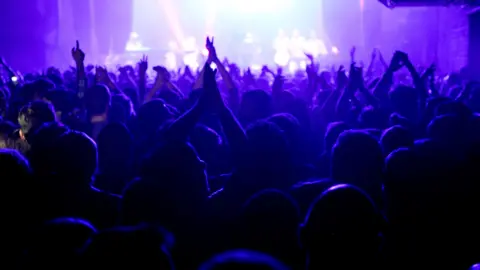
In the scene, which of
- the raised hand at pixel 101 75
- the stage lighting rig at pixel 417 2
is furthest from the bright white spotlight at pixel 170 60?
the raised hand at pixel 101 75

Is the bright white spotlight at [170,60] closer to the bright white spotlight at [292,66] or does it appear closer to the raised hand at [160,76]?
the bright white spotlight at [292,66]

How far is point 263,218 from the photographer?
2.15 meters

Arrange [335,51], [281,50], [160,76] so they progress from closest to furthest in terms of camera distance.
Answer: [160,76]
[335,51]
[281,50]

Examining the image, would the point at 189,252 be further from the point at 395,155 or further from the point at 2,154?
the point at 395,155

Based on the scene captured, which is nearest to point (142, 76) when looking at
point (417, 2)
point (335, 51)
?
point (417, 2)

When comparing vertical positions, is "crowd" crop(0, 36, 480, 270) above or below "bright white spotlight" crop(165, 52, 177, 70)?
below

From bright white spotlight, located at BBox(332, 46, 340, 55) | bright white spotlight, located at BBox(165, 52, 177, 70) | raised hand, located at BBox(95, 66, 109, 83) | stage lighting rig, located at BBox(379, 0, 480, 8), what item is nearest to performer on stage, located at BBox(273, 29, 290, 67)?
bright white spotlight, located at BBox(332, 46, 340, 55)

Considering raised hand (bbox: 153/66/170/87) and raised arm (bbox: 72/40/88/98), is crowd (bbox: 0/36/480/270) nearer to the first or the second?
raised arm (bbox: 72/40/88/98)

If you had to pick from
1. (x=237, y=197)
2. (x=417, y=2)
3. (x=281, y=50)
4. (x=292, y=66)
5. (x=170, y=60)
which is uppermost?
(x=281, y=50)

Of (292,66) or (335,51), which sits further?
(292,66)

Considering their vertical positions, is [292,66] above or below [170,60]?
below

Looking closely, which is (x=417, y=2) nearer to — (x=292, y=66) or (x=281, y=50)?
(x=292, y=66)

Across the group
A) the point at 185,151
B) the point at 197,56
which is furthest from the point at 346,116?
the point at 197,56

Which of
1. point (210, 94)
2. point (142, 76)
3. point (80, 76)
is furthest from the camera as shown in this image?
point (142, 76)
